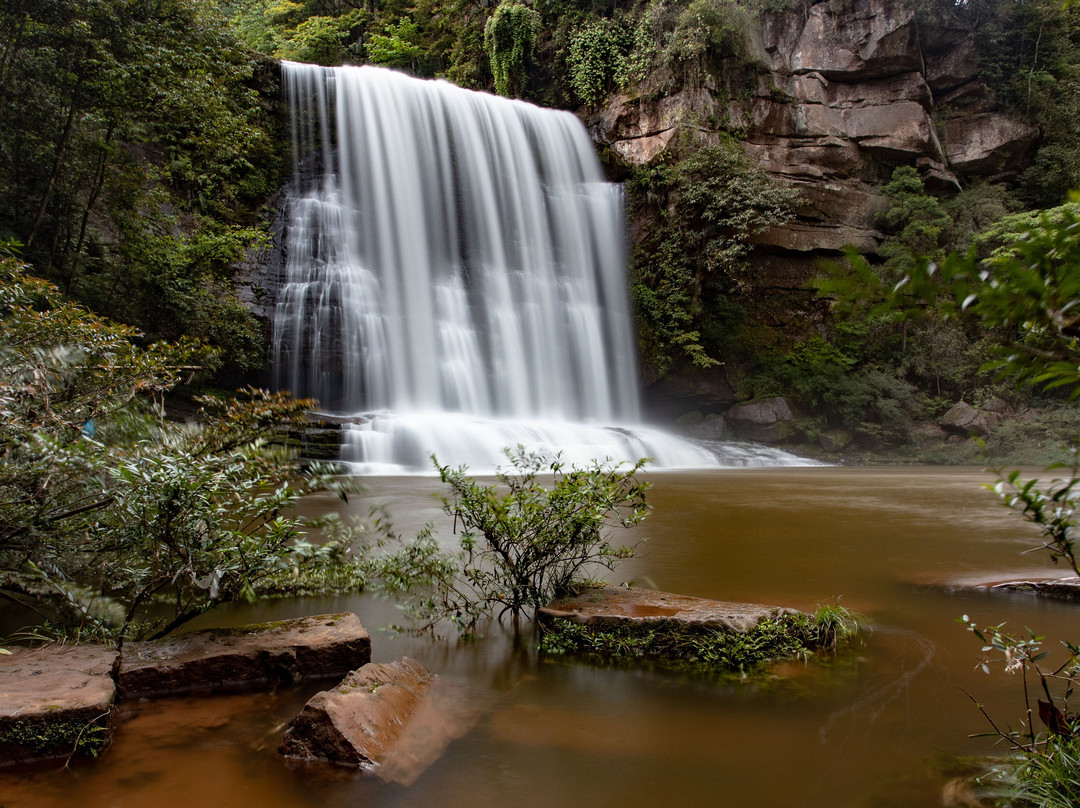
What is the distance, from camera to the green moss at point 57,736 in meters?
2.22

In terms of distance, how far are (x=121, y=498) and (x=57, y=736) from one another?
3.09 ft

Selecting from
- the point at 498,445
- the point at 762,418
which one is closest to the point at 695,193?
the point at 762,418

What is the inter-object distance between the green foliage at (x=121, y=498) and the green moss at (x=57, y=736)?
0.56m

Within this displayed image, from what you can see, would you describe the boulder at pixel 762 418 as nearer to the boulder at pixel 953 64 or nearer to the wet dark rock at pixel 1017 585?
the boulder at pixel 953 64

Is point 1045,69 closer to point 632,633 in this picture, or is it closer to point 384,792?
point 632,633

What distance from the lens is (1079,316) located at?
121cm

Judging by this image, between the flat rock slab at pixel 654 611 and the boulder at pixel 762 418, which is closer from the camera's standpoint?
the flat rock slab at pixel 654 611

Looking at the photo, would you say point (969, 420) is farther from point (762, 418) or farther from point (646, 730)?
point (646, 730)

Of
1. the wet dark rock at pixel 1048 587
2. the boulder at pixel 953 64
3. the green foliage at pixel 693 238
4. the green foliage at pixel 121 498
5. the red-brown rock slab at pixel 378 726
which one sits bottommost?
the wet dark rock at pixel 1048 587

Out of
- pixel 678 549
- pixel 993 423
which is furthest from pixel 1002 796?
pixel 993 423

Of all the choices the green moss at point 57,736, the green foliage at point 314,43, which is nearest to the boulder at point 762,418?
the green moss at point 57,736

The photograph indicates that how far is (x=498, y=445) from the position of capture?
13.4 m

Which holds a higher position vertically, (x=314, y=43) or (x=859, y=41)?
(x=314, y=43)

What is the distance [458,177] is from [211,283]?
25.9ft
